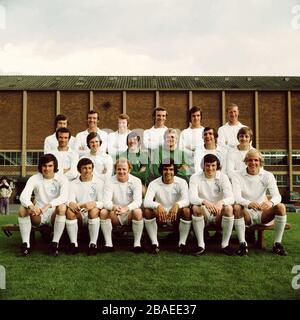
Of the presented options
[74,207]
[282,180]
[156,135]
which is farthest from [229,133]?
[282,180]

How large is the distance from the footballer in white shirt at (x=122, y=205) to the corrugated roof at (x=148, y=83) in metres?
33.2

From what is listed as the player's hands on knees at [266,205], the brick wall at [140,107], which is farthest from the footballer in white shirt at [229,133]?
the brick wall at [140,107]

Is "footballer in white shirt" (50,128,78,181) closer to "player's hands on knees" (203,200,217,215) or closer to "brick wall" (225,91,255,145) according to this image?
"player's hands on knees" (203,200,217,215)

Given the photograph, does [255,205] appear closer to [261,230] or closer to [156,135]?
[261,230]

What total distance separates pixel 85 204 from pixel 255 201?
273cm

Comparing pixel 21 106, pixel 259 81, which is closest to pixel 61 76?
pixel 21 106

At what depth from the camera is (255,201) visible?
645 cm

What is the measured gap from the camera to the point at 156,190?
21.4 feet

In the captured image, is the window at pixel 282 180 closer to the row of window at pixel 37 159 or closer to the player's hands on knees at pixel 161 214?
the row of window at pixel 37 159

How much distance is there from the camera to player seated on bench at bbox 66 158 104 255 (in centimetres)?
618

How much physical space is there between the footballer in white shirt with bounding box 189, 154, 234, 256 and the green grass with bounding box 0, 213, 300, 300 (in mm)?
359

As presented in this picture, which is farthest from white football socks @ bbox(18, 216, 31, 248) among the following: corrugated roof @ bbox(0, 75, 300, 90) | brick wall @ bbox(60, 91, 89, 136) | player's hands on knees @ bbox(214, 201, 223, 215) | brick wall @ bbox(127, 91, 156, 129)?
corrugated roof @ bbox(0, 75, 300, 90)
